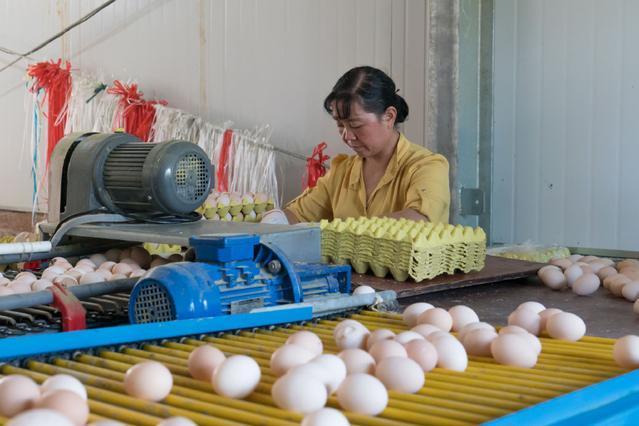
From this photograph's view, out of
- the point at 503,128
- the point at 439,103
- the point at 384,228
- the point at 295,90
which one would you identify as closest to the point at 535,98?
the point at 503,128

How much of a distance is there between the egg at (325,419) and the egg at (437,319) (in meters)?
0.75

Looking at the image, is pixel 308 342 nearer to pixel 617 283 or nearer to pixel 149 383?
pixel 149 383

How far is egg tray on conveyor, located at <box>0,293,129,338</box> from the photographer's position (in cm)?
186

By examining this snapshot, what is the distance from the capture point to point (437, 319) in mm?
1857

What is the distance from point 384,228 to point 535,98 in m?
2.14

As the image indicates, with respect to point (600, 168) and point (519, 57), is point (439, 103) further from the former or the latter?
point (600, 168)

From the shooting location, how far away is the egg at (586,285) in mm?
2664

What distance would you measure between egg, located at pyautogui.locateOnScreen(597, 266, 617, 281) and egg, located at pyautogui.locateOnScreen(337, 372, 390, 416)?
1.79m

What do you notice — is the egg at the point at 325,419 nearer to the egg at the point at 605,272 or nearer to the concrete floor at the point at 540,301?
the concrete floor at the point at 540,301

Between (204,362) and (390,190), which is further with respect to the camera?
(390,190)

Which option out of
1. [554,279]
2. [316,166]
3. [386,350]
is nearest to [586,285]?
[554,279]

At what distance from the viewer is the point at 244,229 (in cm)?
257

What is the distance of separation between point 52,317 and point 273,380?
737 mm

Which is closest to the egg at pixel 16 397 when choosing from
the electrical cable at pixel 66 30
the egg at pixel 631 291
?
the egg at pixel 631 291
